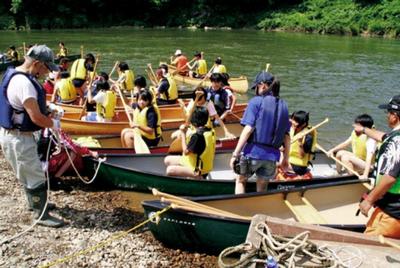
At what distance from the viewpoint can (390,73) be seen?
20219 mm

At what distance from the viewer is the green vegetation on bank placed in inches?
1548

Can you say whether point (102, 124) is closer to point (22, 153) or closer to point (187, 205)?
point (22, 153)

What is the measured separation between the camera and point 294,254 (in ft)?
13.3

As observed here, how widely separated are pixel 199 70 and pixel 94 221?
36.8 feet

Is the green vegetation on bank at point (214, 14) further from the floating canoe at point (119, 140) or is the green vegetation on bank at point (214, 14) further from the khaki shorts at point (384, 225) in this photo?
the khaki shorts at point (384, 225)

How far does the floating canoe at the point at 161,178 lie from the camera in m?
6.52

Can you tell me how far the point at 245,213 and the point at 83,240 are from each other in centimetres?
200

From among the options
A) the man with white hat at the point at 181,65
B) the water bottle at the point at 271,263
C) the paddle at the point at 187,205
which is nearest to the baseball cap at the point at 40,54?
the paddle at the point at 187,205

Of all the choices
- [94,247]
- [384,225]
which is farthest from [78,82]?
[384,225]

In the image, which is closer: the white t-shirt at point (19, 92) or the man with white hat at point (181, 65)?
A: the white t-shirt at point (19, 92)

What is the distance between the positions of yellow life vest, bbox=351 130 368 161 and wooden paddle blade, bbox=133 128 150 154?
3.42 metres

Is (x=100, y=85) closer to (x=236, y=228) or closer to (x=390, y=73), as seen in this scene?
(x=236, y=228)

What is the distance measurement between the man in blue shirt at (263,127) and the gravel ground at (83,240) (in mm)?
1272

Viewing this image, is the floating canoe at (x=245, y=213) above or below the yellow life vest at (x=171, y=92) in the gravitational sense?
below
